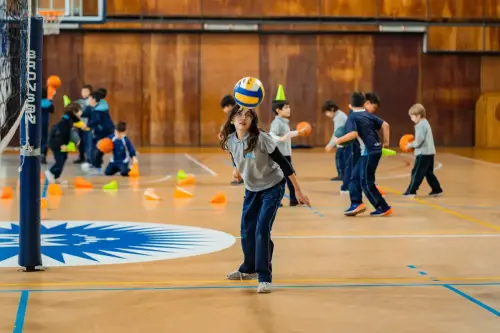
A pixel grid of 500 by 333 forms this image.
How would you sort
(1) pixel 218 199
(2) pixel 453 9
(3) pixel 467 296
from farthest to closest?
1. (2) pixel 453 9
2. (1) pixel 218 199
3. (3) pixel 467 296

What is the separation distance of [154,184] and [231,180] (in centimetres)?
161

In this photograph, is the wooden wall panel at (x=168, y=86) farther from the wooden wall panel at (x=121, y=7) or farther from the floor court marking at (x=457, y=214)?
the floor court marking at (x=457, y=214)

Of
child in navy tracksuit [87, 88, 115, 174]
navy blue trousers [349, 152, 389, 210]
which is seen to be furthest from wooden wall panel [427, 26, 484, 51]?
navy blue trousers [349, 152, 389, 210]

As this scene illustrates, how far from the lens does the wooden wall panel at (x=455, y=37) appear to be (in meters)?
33.4

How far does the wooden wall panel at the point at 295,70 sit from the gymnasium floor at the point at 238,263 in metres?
16.5

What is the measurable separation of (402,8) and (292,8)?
11.8 ft

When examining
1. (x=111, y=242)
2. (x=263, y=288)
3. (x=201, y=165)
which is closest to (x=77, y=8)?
(x=201, y=165)

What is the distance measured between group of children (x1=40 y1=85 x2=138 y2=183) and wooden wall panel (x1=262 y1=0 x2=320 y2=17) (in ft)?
31.0

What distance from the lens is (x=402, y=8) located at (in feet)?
110

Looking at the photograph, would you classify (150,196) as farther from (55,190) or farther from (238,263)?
(238,263)

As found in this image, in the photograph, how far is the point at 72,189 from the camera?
18.2 m

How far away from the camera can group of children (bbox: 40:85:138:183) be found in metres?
19.5

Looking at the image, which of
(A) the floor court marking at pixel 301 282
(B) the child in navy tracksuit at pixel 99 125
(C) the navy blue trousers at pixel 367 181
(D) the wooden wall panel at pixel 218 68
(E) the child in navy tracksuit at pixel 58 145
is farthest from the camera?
(D) the wooden wall panel at pixel 218 68

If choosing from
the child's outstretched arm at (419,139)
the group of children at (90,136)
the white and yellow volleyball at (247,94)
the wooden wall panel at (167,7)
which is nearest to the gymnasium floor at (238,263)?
the child's outstretched arm at (419,139)
